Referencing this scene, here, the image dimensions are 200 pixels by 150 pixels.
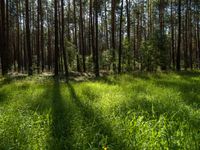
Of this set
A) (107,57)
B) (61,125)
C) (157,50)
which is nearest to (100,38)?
(107,57)

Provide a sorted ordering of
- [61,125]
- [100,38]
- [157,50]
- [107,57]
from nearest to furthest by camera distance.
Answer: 1. [61,125]
2. [157,50]
3. [107,57]
4. [100,38]

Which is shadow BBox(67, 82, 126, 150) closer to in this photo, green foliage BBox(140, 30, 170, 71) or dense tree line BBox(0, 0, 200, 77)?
dense tree line BBox(0, 0, 200, 77)

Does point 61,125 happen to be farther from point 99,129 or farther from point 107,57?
point 107,57

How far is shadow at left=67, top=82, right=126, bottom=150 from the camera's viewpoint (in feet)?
14.8

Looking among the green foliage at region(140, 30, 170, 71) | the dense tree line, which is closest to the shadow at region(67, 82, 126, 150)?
the dense tree line

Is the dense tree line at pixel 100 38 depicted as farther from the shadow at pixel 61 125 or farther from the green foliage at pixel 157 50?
the shadow at pixel 61 125

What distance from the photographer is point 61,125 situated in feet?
19.3

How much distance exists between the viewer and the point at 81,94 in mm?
10055

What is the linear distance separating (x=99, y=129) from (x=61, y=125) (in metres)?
1.04

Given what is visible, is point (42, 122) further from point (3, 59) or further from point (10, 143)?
point (3, 59)

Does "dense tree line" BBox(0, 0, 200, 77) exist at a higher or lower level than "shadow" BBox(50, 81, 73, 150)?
higher

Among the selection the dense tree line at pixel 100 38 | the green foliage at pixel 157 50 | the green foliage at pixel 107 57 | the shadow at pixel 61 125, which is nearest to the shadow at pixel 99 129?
the shadow at pixel 61 125

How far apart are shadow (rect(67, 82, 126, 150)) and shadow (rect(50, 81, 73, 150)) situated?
343 millimetres

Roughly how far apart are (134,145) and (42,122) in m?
2.31
